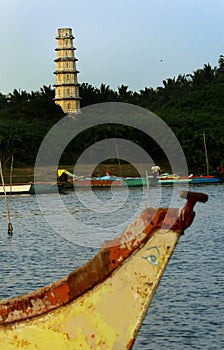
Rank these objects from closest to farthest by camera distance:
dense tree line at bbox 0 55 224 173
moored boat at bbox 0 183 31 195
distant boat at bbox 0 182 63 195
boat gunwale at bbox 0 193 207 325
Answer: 1. boat gunwale at bbox 0 193 207 325
2. moored boat at bbox 0 183 31 195
3. distant boat at bbox 0 182 63 195
4. dense tree line at bbox 0 55 224 173

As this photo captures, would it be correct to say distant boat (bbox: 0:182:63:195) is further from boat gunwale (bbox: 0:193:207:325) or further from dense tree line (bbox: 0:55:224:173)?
boat gunwale (bbox: 0:193:207:325)

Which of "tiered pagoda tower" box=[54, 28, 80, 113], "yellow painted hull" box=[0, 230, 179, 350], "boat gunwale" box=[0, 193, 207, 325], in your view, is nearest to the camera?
"boat gunwale" box=[0, 193, 207, 325]

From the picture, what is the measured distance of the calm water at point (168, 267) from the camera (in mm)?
13789

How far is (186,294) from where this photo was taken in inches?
654

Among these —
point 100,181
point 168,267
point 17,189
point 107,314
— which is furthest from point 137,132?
point 107,314

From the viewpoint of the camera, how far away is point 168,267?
2020 cm

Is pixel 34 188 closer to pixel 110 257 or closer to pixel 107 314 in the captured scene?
pixel 107 314

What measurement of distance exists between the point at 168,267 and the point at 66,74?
200 ft

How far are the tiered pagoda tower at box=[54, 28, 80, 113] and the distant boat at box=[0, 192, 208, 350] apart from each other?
72.5 metres

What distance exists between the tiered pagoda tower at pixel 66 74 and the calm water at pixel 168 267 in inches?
1254

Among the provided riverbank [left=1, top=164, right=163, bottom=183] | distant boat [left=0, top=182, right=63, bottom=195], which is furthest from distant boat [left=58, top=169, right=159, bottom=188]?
riverbank [left=1, top=164, right=163, bottom=183]

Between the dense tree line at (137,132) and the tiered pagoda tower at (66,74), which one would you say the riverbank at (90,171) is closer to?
the dense tree line at (137,132)

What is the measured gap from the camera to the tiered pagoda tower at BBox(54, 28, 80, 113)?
79.6 metres

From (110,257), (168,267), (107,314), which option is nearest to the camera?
(110,257)
